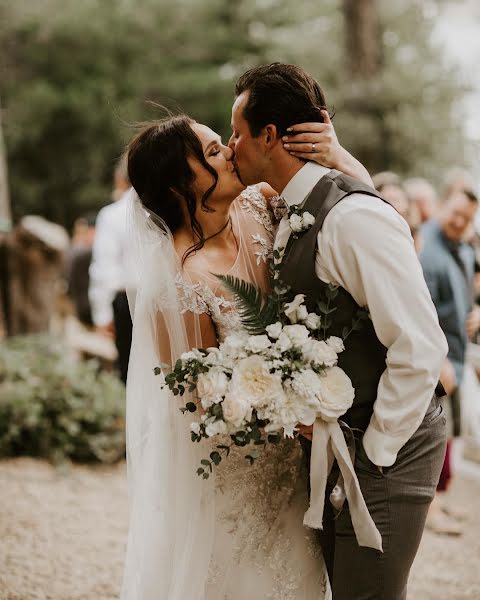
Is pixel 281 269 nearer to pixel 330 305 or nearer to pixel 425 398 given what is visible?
pixel 330 305

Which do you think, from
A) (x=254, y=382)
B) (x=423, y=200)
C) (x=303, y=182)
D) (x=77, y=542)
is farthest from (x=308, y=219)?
(x=423, y=200)

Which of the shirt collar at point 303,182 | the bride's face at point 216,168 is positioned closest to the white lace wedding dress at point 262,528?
the bride's face at point 216,168

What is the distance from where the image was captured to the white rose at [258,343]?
7.14ft

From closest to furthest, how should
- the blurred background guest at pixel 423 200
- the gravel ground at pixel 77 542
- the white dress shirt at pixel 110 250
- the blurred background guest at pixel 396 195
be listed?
the gravel ground at pixel 77 542 < the blurred background guest at pixel 396 195 < the white dress shirt at pixel 110 250 < the blurred background guest at pixel 423 200

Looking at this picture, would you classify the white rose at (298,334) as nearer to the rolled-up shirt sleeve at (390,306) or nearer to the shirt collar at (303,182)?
the rolled-up shirt sleeve at (390,306)

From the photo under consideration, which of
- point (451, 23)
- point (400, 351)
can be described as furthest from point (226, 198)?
point (451, 23)

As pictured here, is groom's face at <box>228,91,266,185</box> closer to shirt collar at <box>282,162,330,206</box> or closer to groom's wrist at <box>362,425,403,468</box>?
shirt collar at <box>282,162,330,206</box>

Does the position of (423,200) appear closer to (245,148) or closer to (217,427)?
(245,148)

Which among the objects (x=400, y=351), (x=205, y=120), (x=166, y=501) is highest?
(x=205, y=120)

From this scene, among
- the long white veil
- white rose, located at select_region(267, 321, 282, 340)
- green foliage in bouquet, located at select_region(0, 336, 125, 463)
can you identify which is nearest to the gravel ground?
green foliage in bouquet, located at select_region(0, 336, 125, 463)

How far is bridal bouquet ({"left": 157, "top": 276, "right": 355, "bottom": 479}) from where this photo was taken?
2137 mm

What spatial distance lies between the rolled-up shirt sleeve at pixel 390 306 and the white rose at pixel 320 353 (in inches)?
5.9

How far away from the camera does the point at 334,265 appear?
86.8 inches

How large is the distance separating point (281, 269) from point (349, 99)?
794 cm
